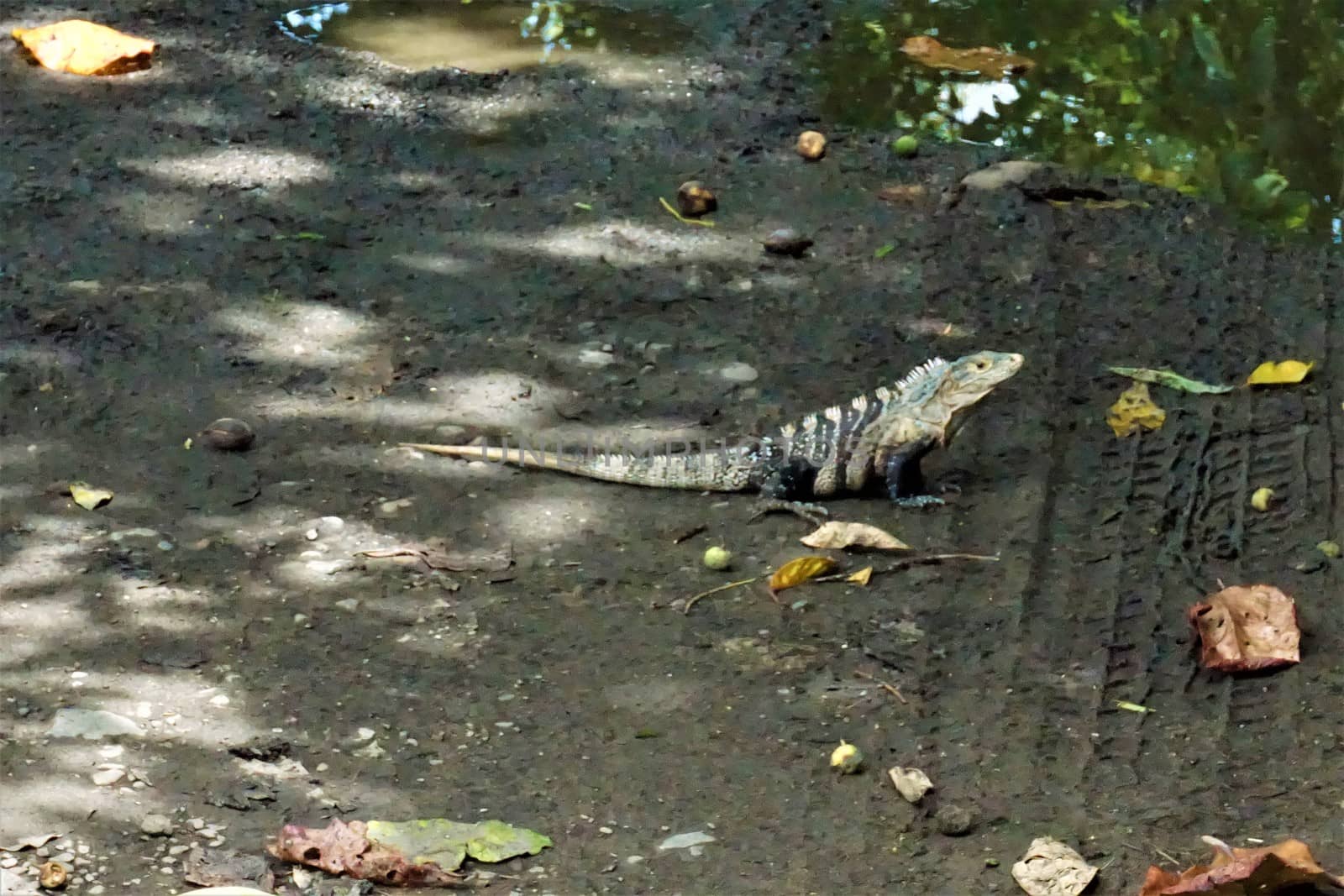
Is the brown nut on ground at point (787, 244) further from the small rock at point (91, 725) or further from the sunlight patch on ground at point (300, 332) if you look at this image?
the small rock at point (91, 725)

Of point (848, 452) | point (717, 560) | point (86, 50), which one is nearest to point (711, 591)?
point (717, 560)

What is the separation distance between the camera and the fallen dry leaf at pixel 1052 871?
10.7ft

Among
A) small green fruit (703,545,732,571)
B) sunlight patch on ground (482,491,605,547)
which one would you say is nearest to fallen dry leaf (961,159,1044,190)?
sunlight patch on ground (482,491,605,547)

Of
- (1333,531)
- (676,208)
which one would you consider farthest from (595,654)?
(676,208)

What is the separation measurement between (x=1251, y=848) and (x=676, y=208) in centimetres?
381

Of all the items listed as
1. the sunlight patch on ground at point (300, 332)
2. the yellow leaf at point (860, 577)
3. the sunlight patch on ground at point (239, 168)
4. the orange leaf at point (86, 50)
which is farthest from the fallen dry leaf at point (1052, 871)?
the orange leaf at point (86, 50)

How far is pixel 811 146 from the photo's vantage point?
6777 mm

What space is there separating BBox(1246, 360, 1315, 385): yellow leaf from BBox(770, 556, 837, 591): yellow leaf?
1815 millimetres

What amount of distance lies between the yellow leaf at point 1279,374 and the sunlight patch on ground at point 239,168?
12.3 feet

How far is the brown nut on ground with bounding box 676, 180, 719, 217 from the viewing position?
632 centimetres

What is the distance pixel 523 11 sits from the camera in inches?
321

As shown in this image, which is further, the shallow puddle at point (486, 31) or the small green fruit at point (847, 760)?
the shallow puddle at point (486, 31)

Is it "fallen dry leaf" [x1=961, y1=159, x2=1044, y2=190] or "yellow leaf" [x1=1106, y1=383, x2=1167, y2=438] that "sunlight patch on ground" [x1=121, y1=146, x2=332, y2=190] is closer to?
"fallen dry leaf" [x1=961, y1=159, x2=1044, y2=190]

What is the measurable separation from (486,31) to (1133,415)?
4.27 m
